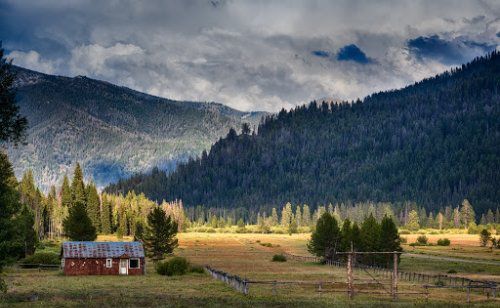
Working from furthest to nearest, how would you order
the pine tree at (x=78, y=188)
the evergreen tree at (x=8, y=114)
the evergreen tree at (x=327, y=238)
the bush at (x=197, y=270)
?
the pine tree at (x=78, y=188), the evergreen tree at (x=327, y=238), the bush at (x=197, y=270), the evergreen tree at (x=8, y=114)

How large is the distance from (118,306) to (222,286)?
23044 mm

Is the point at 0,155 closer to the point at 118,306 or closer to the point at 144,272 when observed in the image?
the point at 118,306

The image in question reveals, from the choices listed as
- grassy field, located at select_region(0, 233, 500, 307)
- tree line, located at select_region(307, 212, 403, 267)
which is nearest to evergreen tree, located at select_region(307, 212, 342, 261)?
tree line, located at select_region(307, 212, 403, 267)

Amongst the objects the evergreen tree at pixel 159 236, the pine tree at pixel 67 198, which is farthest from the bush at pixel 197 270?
the pine tree at pixel 67 198

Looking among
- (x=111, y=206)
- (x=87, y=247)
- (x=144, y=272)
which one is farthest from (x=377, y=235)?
(x=111, y=206)

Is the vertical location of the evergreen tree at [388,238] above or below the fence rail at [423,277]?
above

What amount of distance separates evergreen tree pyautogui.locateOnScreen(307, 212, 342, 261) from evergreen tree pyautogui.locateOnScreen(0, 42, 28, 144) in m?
73.6

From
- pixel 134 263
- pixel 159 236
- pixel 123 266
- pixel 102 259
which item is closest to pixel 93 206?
pixel 159 236

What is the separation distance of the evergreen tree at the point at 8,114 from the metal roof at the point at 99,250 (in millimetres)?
50880

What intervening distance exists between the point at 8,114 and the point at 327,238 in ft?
251

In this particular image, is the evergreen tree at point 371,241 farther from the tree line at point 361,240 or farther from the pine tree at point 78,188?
the pine tree at point 78,188

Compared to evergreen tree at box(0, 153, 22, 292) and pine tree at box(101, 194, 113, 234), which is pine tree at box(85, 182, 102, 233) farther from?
evergreen tree at box(0, 153, 22, 292)

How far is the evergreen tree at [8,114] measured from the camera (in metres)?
39.8

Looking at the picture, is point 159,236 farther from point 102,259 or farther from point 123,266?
point 102,259
